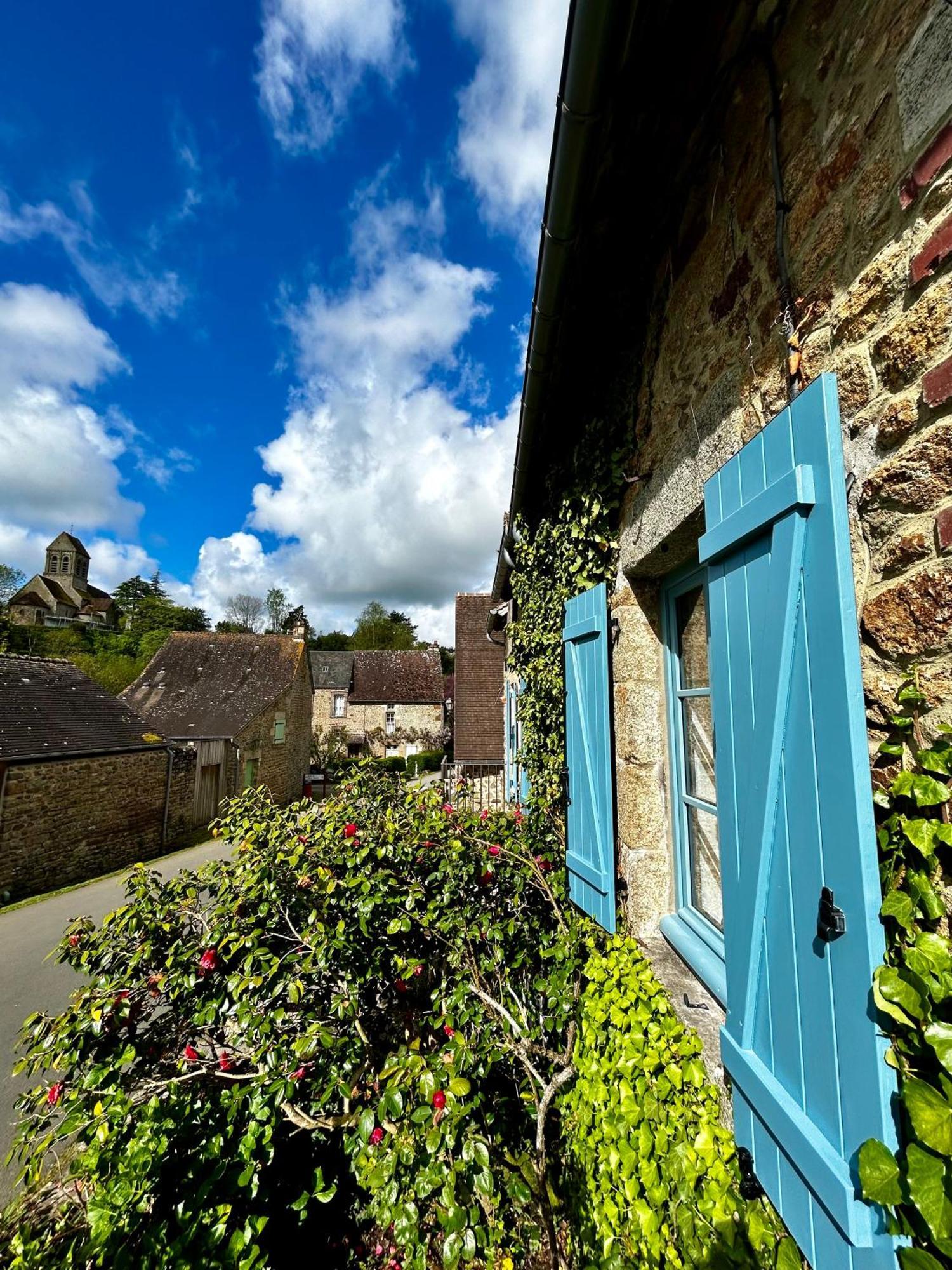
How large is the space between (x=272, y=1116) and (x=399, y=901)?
0.95m

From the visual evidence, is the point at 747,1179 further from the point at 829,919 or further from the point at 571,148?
the point at 571,148

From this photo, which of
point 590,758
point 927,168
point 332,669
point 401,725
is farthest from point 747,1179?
point 332,669

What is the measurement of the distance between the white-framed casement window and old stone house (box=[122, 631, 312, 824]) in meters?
14.9

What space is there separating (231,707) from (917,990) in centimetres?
1865

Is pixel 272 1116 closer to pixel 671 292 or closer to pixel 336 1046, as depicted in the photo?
pixel 336 1046

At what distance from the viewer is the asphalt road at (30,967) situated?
4.08 meters

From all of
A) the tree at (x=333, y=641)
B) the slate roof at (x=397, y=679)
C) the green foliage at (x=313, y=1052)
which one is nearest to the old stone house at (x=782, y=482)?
the green foliage at (x=313, y=1052)

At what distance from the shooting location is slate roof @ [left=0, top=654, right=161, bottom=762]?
10453 mm

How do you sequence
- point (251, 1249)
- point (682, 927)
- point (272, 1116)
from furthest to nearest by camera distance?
1. point (272, 1116)
2. point (682, 927)
3. point (251, 1249)

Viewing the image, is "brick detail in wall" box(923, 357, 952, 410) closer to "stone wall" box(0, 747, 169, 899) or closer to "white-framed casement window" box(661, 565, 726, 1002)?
"white-framed casement window" box(661, 565, 726, 1002)

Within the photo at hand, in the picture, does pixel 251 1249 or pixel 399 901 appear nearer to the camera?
pixel 251 1249

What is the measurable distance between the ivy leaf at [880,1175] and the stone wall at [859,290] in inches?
26.8

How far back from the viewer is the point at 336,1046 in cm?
218

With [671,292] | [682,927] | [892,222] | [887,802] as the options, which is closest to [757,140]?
[671,292]
